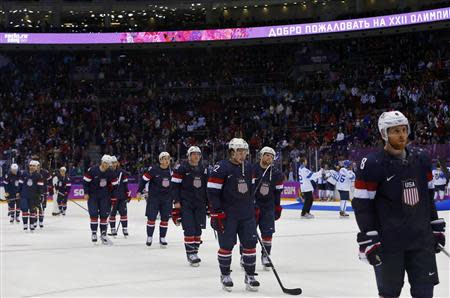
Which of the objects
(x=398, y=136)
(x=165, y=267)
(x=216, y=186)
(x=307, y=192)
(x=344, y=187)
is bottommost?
(x=165, y=267)

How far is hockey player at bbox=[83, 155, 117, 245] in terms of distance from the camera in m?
14.3

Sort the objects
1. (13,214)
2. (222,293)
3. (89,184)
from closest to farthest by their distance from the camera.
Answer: (222,293)
(89,184)
(13,214)

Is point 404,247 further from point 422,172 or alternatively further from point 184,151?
point 184,151

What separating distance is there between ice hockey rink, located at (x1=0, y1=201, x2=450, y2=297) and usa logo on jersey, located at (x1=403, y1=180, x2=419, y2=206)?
264 cm

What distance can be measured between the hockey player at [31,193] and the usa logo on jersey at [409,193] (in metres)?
13.2

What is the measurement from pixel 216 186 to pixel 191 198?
2.57 m

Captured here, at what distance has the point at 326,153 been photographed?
88.7 ft

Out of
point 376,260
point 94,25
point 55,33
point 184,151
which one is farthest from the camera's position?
point 94,25

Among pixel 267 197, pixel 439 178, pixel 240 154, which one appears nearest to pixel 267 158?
pixel 267 197

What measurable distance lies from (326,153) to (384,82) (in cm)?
917

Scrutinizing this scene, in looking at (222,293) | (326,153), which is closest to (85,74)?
(326,153)

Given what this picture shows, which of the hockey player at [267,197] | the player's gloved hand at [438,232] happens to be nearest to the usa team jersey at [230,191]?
the hockey player at [267,197]

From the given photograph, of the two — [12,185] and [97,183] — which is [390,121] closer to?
[97,183]

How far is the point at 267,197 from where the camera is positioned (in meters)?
10.4
